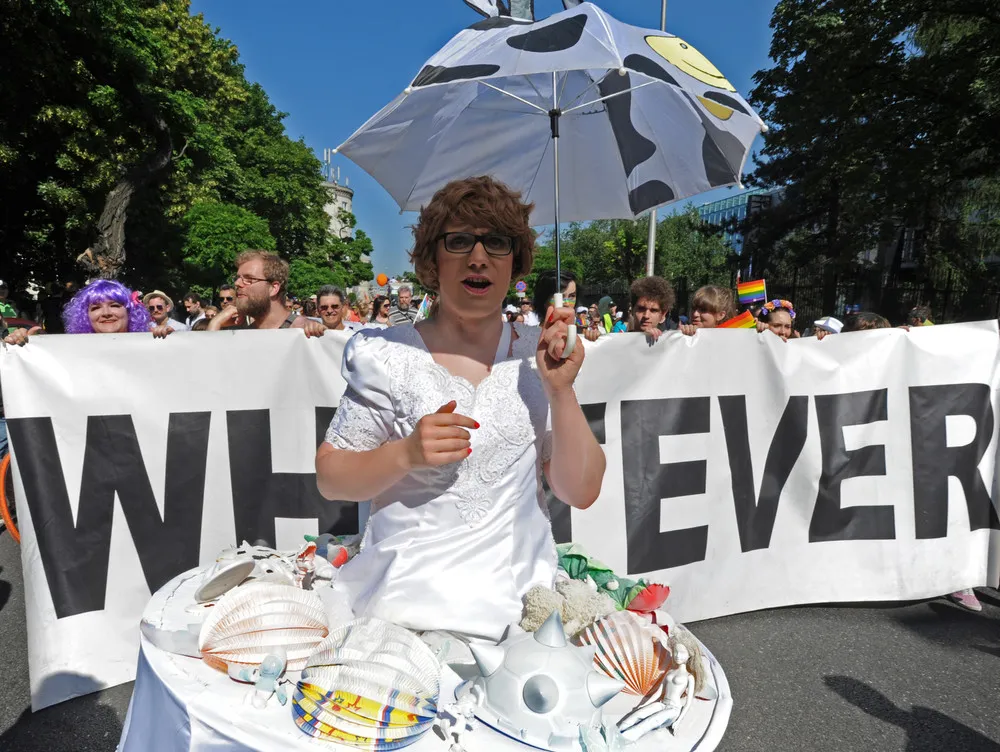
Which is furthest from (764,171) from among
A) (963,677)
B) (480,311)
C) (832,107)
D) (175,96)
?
(480,311)

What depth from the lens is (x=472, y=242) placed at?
1420mm

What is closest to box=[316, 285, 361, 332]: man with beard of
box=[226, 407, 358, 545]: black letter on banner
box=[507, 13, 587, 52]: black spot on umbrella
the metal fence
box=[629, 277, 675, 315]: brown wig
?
box=[226, 407, 358, 545]: black letter on banner

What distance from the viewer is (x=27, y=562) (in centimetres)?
285

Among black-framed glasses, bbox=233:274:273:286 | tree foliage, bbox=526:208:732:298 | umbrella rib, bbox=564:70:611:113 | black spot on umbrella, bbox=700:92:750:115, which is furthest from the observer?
tree foliage, bbox=526:208:732:298

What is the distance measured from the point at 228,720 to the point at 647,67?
2003mm

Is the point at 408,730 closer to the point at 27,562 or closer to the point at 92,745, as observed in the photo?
the point at 92,745

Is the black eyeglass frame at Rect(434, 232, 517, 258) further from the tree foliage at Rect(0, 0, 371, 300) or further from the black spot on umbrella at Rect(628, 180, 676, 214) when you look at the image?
the tree foliage at Rect(0, 0, 371, 300)

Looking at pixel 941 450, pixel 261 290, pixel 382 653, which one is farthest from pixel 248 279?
pixel 941 450

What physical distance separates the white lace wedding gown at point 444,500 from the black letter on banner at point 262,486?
196cm

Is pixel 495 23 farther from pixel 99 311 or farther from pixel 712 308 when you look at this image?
pixel 712 308

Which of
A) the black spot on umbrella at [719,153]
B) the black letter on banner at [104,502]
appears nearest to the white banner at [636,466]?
the black letter on banner at [104,502]

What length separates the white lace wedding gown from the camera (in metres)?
1.39

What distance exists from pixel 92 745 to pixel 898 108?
55.4ft

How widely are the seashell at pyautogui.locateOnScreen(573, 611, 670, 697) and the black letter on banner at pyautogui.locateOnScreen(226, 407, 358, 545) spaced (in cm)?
241
